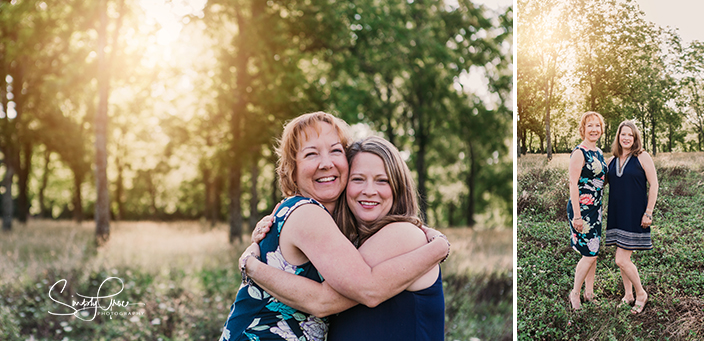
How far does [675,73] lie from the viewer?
14.2ft

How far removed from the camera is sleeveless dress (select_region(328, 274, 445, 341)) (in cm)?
217

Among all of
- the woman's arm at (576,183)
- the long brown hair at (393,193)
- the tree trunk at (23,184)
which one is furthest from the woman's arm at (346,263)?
the tree trunk at (23,184)

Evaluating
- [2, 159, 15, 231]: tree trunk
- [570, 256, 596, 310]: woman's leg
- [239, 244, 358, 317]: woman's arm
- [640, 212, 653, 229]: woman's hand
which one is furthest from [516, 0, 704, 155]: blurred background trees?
[2, 159, 15, 231]: tree trunk

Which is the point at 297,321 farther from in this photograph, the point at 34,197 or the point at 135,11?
the point at 34,197

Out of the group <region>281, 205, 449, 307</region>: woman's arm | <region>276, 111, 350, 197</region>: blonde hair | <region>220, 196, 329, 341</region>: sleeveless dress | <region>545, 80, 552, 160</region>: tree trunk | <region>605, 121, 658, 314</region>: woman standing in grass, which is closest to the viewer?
<region>281, 205, 449, 307</region>: woman's arm

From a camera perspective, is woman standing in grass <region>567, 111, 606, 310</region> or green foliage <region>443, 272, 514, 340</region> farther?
green foliage <region>443, 272, 514, 340</region>

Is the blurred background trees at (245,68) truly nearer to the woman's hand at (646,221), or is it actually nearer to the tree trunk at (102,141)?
the tree trunk at (102,141)

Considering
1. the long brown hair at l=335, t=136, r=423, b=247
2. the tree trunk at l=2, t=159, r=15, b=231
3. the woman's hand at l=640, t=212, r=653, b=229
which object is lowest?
the tree trunk at l=2, t=159, r=15, b=231

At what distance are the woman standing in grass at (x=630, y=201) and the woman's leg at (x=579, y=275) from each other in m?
0.24

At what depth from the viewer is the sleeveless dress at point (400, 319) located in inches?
85.4

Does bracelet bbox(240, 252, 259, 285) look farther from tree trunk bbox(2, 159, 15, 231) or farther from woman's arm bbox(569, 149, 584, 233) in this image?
tree trunk bbox(2, 159, 15, 231)

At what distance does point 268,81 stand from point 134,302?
5925mm

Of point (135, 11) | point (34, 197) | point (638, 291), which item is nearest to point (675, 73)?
point (638, 291)

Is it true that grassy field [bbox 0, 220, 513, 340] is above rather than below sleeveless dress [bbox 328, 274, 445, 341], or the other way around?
below
